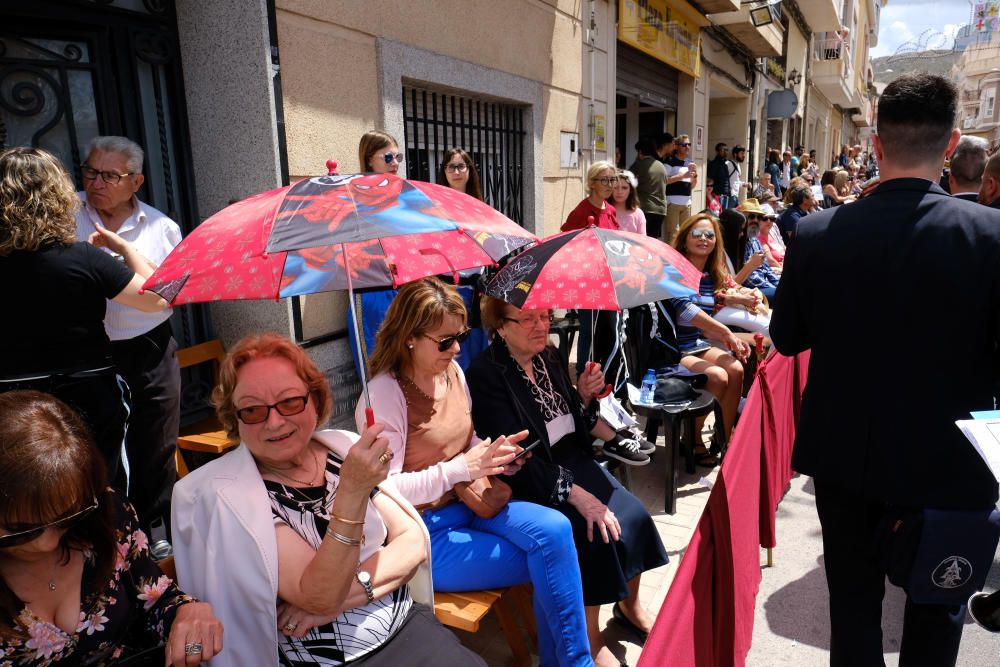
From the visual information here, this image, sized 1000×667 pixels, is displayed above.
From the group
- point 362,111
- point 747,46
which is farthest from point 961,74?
point 362,111

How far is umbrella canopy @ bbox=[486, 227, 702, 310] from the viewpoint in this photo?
2.64 metres

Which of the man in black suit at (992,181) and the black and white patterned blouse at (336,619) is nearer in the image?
the black and white patterned blouse at (336,619)

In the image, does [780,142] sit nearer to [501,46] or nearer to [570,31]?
[570,31]

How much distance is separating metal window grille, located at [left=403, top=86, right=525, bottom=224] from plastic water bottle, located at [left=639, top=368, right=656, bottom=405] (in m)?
2.42

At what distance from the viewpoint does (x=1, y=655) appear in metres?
1.37

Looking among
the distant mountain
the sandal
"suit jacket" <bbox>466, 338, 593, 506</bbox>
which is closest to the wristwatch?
"suit jacket" <bbox>466, 338, 593, 506</bbox>

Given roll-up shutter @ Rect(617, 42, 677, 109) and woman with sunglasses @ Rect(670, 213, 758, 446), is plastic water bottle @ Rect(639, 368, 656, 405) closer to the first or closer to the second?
woman with sunglasses @ Rect(670, 213, 758, 446)

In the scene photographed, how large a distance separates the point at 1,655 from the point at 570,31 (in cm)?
695

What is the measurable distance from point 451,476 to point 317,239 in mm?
1107

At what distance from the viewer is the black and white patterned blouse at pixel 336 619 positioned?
1.79m

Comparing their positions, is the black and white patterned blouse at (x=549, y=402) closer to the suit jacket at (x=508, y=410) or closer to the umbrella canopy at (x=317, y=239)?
the suit jacket at (x=508, y=410)

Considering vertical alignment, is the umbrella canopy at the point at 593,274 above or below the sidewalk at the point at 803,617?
above

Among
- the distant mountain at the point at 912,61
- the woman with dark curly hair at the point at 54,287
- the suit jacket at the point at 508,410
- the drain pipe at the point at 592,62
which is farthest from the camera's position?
the distant mountain at the point at 912,61

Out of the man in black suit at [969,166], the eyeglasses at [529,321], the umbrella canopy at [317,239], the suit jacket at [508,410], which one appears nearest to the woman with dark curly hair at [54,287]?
the umbrella canopy at [317,239]
